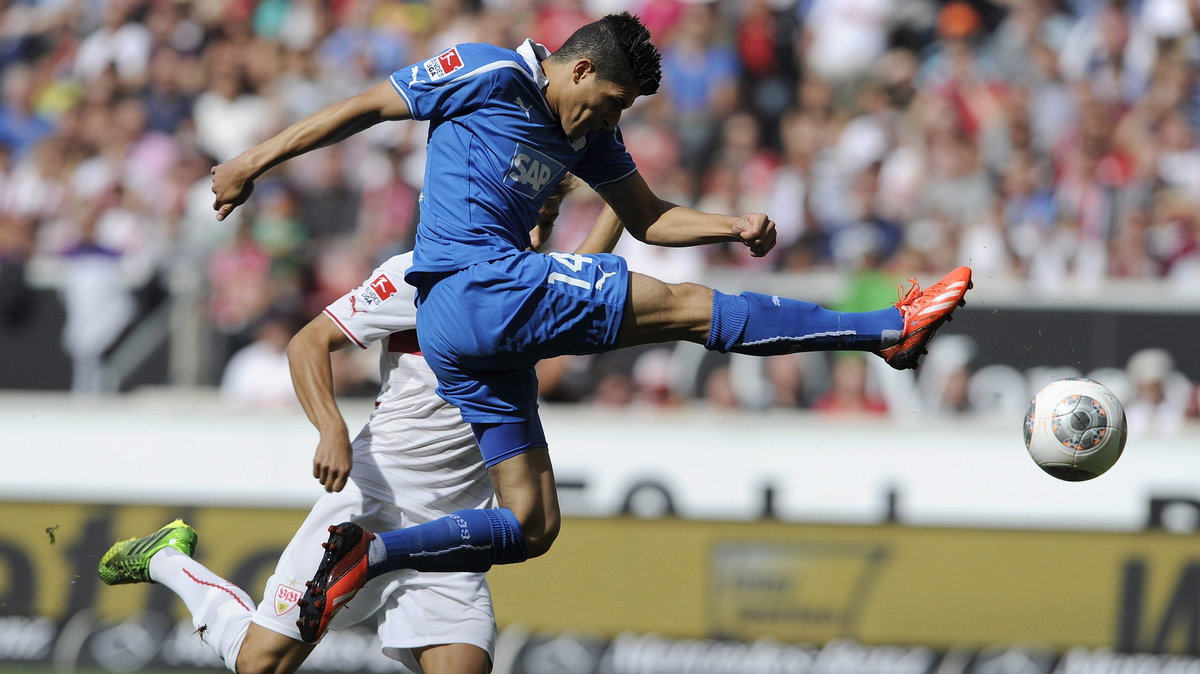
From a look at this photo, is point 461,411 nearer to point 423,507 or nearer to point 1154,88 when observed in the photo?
point 423,507

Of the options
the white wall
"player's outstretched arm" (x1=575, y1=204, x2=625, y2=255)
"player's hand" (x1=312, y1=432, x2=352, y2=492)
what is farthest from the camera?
the white wall

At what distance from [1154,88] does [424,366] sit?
8422 mm

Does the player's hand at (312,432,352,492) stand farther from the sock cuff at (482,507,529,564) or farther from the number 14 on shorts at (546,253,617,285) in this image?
the number 14 on shorts at (546,253,617,285)

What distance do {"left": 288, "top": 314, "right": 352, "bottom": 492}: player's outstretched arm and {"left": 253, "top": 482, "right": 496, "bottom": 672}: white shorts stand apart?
1.28 feet

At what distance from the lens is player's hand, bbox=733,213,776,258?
225 inches

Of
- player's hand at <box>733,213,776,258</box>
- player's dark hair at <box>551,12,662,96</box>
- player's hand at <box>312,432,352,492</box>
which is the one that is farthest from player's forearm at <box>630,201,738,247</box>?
player's hand at <box>312,432,352,492</box>

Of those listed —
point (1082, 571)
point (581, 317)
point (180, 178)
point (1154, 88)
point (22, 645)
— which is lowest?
point (22, 645)

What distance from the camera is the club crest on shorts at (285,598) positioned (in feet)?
20.3

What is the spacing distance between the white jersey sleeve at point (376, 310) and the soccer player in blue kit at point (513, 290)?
303mm

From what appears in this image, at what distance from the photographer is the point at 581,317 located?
545cm

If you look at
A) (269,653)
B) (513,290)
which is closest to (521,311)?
(513,290)

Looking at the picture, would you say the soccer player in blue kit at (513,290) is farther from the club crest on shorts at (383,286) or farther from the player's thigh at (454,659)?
the player's thigh at (454,659)

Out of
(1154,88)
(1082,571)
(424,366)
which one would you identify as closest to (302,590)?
(424,366)

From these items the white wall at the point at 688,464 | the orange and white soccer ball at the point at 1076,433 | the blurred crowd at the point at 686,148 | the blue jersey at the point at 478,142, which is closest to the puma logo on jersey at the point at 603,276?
the blue jersey at the point at 478,142
